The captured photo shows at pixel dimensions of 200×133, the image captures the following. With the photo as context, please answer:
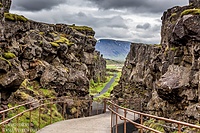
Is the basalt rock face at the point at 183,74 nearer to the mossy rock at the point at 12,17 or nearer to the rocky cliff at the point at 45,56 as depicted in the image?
the rocky cliff at the point at 45,56

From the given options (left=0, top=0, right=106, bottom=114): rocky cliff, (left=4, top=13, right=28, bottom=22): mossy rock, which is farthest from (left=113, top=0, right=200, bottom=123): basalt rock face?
(left=4, top=13, right=28, bottom=22): mossy rock

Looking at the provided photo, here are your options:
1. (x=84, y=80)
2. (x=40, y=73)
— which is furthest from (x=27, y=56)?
(x=84, y=80)

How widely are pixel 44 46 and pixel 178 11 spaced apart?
14.2m

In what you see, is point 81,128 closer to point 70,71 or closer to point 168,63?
point 168,63

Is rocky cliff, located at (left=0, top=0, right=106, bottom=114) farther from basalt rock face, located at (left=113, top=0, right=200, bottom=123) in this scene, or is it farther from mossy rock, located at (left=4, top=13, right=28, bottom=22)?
basalt rock face, located at (left=113, top=0, right=200, bottom=123)

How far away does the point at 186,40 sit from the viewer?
21359mm

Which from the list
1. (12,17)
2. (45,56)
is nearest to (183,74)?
(12,17)

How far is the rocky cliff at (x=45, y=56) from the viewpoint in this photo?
72.5 feet

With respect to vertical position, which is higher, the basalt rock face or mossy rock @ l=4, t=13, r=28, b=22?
mossy rock @ l=4, t=13, r=28, b=22

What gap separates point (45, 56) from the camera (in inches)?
1200

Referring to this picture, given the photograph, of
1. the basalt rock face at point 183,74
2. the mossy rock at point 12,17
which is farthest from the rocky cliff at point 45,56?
the basalt rock face at point 183,74

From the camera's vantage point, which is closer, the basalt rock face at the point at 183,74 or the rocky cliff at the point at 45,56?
the basalt rock face at the point at 183,74

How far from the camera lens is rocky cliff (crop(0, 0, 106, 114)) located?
2211cm

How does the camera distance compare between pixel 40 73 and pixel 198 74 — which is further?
pixel 40 73
